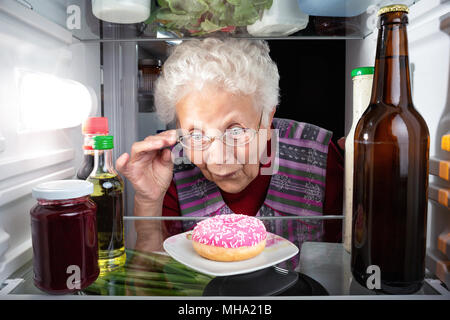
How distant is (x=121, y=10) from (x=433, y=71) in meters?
0.71

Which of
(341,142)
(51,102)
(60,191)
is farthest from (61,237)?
(341,142)

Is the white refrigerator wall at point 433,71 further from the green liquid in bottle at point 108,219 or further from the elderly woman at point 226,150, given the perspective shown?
the green liquid in bottle at point 108,219

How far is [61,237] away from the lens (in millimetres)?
643

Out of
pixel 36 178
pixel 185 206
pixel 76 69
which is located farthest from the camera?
pixel 185 206

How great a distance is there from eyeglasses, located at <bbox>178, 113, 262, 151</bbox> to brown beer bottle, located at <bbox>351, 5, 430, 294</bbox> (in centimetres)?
40

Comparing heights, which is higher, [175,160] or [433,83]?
[433,83]

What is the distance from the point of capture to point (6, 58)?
770 millimetres

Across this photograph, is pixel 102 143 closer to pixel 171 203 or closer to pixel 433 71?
pixel 171 203

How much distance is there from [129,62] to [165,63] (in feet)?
0.33

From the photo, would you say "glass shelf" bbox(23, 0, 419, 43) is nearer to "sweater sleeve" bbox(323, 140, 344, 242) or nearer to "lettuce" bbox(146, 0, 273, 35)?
"lettuce" bbox(146, 0, 273, 35)

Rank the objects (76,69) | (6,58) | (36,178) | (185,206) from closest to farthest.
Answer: (6,58) < (36,178) < (76,69) < (185,206)

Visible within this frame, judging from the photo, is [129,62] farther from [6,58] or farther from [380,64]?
[380,64]

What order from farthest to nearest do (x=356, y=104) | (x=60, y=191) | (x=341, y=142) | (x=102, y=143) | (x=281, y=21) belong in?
(x=341, y=142) → (x=281, y=21) → (x=356, y=104) → (x=102, y=143) → (x=60, y=191)
